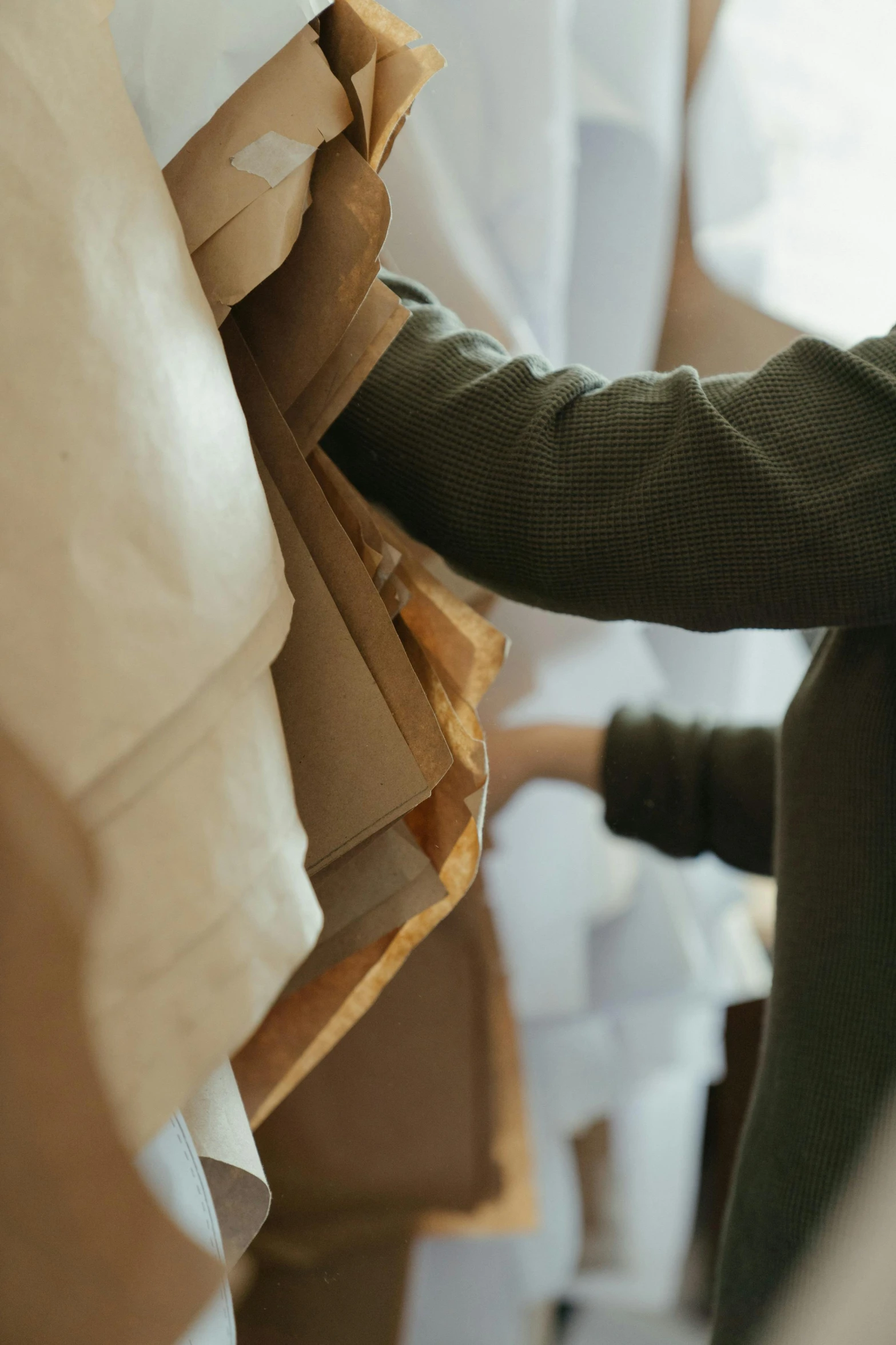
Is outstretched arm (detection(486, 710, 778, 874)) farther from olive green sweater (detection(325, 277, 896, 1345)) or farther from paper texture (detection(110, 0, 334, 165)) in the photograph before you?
paper texture (detection(110, 0, 334, 165))

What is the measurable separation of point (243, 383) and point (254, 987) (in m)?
0.20

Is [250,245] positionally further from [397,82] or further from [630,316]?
[630,316]

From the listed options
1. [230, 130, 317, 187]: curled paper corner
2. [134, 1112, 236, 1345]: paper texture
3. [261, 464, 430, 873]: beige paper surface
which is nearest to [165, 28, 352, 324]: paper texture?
[230, 130, 317, 187]: curled paper corner

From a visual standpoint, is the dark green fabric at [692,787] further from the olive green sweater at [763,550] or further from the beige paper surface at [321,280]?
the beige paper surface at [321,280]

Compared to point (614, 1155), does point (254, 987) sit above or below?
above

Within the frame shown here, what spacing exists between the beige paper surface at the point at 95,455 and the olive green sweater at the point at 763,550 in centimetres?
17

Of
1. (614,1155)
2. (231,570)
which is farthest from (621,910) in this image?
(231,570)

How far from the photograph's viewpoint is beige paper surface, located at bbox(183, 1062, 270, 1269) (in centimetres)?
29

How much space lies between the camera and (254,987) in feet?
0.71

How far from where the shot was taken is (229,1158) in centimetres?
30

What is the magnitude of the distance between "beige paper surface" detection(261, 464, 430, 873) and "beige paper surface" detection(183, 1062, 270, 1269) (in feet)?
0.26

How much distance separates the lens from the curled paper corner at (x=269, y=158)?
27 cm

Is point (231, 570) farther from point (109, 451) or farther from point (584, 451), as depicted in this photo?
point (584, 451)

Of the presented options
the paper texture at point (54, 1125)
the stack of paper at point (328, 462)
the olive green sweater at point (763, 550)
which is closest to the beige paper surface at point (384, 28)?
the stack of paper at point (328, 462)
